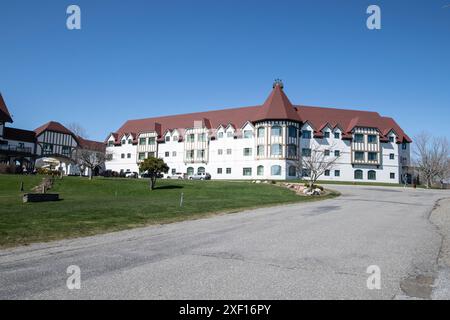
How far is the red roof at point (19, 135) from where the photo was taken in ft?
210

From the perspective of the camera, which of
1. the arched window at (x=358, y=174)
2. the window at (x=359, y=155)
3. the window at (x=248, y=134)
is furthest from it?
the window at (x=359, y=155)

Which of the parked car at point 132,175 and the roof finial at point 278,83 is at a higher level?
the roof finial at point 278,83

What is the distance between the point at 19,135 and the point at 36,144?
3.58 meters

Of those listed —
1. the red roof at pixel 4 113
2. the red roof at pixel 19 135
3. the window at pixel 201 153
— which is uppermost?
A: the red roof at pixel 4 113

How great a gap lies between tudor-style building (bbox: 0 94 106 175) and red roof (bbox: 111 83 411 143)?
1814cm

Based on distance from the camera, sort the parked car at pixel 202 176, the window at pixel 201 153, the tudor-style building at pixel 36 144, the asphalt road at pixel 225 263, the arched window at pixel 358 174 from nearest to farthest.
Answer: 1. the asphalt road at pixel 225 263
2. the tudor-style building at pixel 36 144
3. the parked car at pixel 202 176
4. the arched window at pixel 358 174
5. the window at pixel 201 153

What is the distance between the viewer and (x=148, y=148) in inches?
2975

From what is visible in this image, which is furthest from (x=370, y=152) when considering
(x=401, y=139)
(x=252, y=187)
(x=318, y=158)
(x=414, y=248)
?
(x=414, y=248)

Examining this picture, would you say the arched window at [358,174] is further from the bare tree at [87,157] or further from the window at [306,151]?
the bare tree at [87,157]

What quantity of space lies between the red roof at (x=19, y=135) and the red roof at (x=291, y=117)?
940 inches

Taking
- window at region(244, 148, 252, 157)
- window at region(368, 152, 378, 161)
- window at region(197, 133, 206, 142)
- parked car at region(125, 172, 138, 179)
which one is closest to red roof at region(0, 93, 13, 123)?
parked car at region(125, 172, 138, 179)

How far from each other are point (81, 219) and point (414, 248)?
1173 centimetres

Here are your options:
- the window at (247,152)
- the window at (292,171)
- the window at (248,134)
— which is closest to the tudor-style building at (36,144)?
the window at (247,152)
